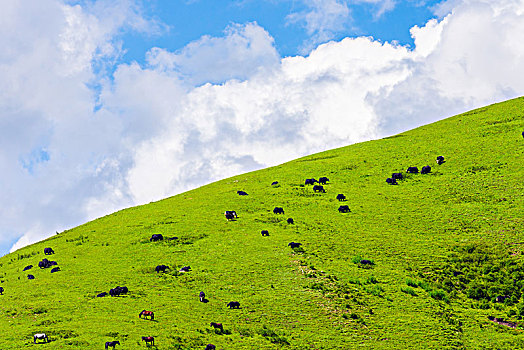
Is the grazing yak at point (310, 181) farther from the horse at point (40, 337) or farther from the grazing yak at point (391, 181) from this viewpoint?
the horse at point (40, 337)

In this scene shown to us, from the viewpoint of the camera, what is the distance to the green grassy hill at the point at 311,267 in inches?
1420

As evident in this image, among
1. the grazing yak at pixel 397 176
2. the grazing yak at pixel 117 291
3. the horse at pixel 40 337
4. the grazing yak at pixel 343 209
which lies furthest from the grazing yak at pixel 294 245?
the horse at pixel 40 337

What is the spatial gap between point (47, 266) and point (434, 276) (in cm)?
4076

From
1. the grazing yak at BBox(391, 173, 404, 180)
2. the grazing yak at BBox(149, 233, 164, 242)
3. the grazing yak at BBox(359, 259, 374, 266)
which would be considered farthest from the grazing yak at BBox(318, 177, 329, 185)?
the grazing yak at BBox(149, 233, 164, 242)

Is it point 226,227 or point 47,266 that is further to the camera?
point 226,227

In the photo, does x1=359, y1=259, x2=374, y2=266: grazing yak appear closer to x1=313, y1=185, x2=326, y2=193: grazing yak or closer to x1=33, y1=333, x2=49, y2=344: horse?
x1=313, y1=185, x2=326, y2=193: grazing yak

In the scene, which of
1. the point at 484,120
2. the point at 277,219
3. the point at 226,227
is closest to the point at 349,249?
the point at 277,219

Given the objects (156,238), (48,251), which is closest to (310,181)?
(156,238)

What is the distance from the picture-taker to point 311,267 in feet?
153

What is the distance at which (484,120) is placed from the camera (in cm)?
8488

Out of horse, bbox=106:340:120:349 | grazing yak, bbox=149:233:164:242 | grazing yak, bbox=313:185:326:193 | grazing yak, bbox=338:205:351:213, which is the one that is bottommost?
horse, bbox=106:340:120:349

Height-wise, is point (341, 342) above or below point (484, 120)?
below

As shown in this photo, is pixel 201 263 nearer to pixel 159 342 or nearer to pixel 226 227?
pixel 226 227

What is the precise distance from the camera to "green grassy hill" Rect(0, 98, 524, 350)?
3606 cm
